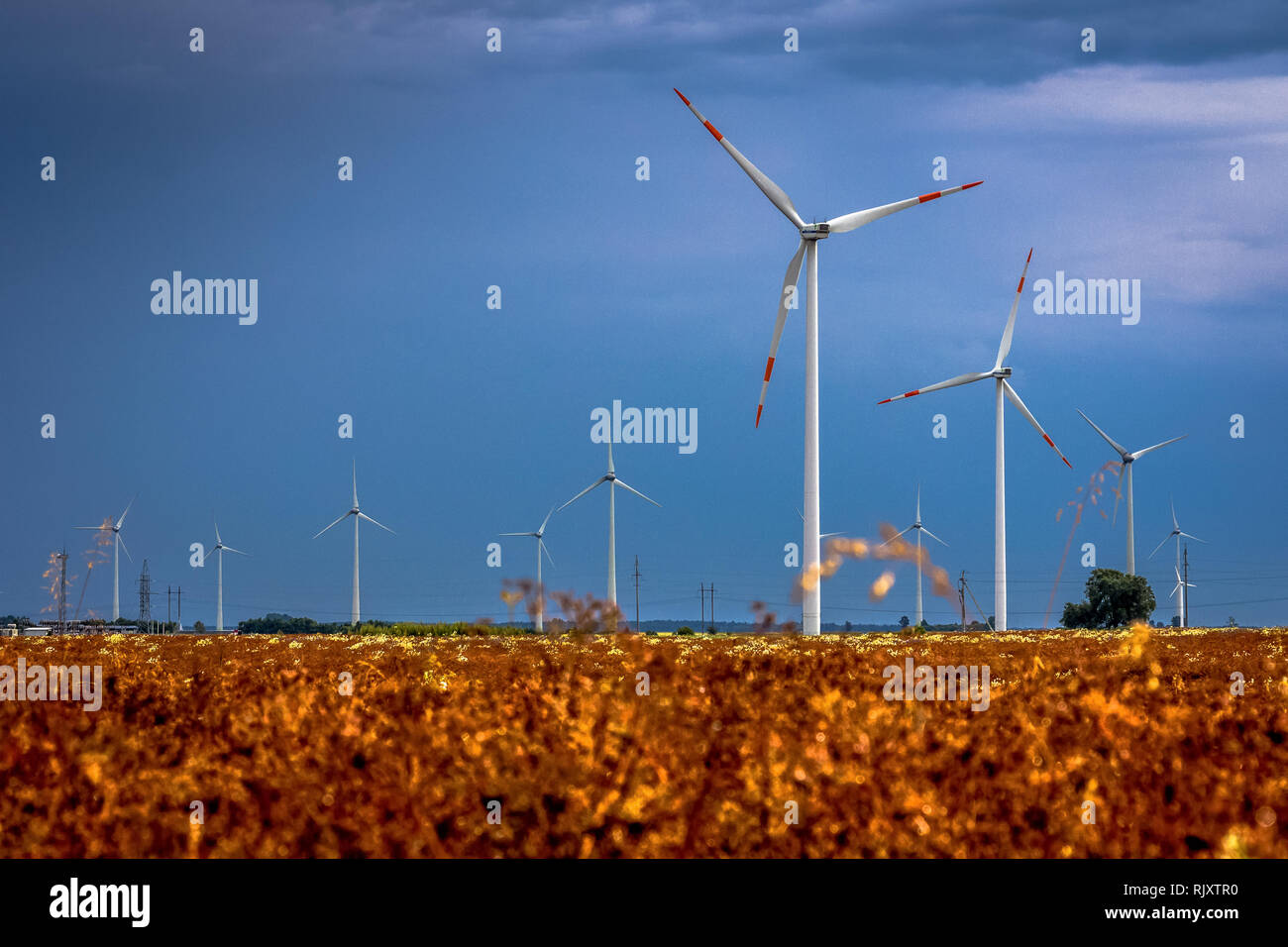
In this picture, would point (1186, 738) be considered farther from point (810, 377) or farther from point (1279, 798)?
point (810, 377)

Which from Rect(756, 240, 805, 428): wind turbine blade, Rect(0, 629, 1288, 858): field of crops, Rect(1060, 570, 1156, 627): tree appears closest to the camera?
Rect(0, 629, 1288, 858): field of crops

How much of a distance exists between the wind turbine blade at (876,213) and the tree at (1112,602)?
46.1m

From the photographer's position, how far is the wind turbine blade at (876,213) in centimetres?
4309

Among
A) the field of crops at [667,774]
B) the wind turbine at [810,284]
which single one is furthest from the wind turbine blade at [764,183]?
the field of crops at [667,774]

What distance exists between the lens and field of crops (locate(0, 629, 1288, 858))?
560 cm

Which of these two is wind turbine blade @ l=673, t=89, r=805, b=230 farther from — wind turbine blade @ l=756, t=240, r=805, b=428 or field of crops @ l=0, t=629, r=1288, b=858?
field of crops @ l=0, t=629, r=1288, b=858

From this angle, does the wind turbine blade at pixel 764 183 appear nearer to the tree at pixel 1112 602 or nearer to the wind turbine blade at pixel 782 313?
the wind turbine blade at pixel 782 313

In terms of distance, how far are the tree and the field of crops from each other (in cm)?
7828

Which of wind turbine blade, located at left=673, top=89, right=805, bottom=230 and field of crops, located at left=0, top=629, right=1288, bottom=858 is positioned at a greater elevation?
wind turbine blade, located at left=673, top=89, right=805, bottom=230

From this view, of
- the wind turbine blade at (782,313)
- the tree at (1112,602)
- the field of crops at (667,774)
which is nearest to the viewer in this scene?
the field of crops at (667,774)

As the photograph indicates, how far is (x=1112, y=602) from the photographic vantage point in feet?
265

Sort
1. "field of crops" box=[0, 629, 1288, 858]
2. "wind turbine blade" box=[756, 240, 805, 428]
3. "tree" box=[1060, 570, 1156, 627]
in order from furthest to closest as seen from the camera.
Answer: "tree" box=[1060, 570, 1156, 627], "wind turbine blade" box=[756, 240, 805, 428], "field of crops" box=[0, 629, 1288, 858]

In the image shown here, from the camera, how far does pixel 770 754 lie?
19.2 feet

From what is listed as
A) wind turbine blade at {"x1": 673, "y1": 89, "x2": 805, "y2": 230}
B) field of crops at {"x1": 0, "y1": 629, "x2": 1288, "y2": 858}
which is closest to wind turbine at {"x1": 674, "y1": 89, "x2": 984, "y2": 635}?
wind turbine blade at {"x1": 673, "y1": 89, "x2": 805, "y2": 230}
